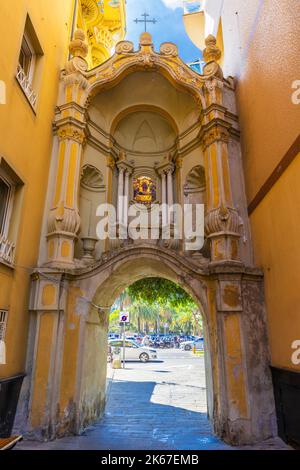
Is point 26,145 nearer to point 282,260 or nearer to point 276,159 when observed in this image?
point 276,159

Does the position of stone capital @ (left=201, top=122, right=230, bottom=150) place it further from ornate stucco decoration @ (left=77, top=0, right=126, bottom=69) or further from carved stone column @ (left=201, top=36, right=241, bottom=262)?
ornate stucco decoration @ (left=77, top=0, right=126, bottom=69)

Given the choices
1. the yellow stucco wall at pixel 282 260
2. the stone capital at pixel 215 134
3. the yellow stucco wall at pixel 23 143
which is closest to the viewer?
the yellow stucco wall at pixel 282 260

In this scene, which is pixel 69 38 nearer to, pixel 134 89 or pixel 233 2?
pixel 134 89

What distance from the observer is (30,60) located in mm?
7750

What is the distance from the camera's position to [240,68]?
9016 mm

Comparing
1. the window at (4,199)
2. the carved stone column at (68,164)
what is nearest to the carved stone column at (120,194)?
the carved stone column at (68,164)

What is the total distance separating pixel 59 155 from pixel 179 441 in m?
7.20

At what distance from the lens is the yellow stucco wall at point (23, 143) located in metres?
5.85

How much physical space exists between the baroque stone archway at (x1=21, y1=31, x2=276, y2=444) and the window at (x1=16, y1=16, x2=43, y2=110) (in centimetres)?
103

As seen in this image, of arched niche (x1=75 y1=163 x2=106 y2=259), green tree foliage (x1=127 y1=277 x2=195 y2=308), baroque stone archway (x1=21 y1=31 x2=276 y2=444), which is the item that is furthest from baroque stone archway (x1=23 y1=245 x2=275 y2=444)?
green tree foliage (x1=127 y1=277 x2=195 y2=308)

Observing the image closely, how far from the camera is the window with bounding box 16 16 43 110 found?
7152 mm

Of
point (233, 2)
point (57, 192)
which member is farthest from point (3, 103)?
point (233, 2)

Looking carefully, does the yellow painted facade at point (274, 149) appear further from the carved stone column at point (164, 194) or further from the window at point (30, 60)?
the window at point (30, 60)

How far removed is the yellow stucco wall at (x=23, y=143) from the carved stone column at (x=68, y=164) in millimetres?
318
